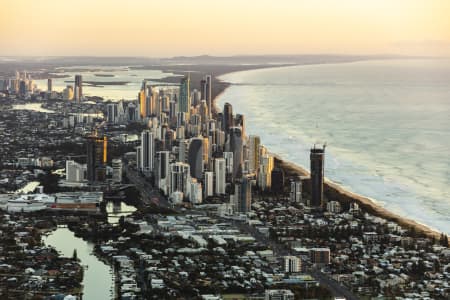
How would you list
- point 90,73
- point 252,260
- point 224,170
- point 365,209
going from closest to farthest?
point 252,260, point 365,209, point 224,170, point 90,73

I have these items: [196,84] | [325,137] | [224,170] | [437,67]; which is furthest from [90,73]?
[224,170]

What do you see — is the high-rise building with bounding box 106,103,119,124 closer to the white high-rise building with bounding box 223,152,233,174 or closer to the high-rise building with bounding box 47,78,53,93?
the high-rise building with bounding box 47,78,53,93

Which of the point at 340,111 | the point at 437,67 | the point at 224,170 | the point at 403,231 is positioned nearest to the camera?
the point at 403,231

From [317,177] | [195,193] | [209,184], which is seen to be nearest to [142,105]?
[209,184]

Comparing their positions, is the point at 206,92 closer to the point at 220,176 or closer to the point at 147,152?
the point at 147,152

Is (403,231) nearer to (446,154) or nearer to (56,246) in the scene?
(56,246)

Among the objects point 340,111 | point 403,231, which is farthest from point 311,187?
point 340,111

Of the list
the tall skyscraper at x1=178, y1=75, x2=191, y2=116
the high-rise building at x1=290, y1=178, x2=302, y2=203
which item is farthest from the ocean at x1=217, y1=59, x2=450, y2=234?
the tall skyscraper at x1=178, y1=75, x2=191, y2=116

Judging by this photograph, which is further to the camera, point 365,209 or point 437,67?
point 437,67
